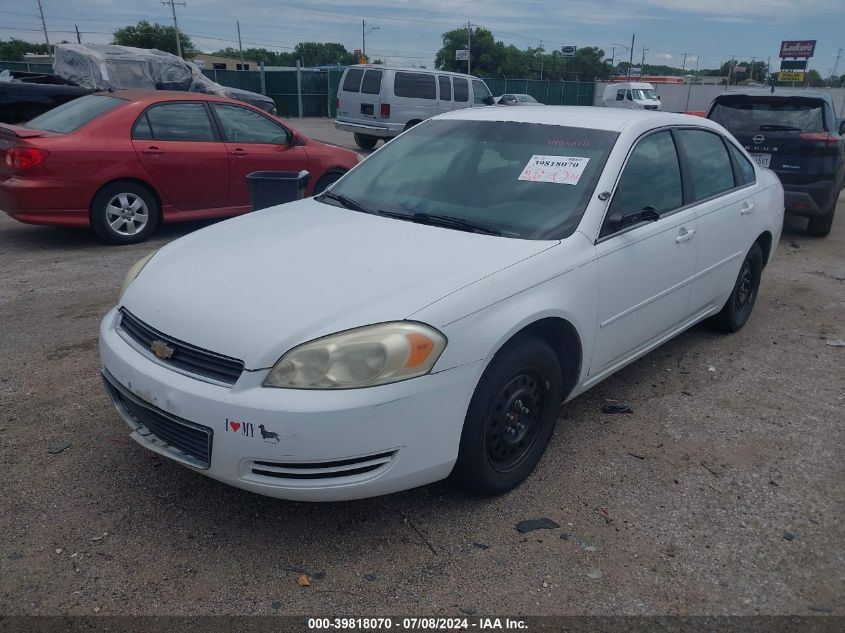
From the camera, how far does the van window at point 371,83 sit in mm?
17234

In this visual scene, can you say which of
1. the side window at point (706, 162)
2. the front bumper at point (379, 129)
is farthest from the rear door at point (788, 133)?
the front bumper at point (379, 129)

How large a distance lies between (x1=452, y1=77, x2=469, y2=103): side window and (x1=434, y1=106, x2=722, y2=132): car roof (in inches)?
570

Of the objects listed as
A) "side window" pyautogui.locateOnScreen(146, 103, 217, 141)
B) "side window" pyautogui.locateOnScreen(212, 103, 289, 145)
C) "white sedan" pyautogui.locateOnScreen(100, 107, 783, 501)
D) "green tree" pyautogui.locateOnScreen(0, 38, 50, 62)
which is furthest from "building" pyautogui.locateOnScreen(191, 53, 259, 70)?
"white sedan" pyautogui.locateOnScreen(100, 107, 783, 501)

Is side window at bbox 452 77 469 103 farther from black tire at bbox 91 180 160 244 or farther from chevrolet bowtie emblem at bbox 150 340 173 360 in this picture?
chevrolet bowtie emblem at bbox 150 340 173 360

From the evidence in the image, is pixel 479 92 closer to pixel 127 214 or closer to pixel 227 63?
pixel 127 214

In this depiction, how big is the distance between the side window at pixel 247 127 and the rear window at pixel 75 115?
1049 millimetres

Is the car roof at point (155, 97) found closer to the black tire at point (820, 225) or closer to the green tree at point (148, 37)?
the black tire at point (820, 225)

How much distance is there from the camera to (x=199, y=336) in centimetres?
264

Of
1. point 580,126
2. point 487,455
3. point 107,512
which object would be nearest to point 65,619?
point 107,512

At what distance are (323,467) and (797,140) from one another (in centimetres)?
761

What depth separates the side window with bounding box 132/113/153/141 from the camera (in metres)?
7.05

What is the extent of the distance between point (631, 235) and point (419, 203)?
110 centimetres

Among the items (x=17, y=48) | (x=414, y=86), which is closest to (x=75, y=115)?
(x=414, y=86)

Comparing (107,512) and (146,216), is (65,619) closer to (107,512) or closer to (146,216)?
(107,512)
